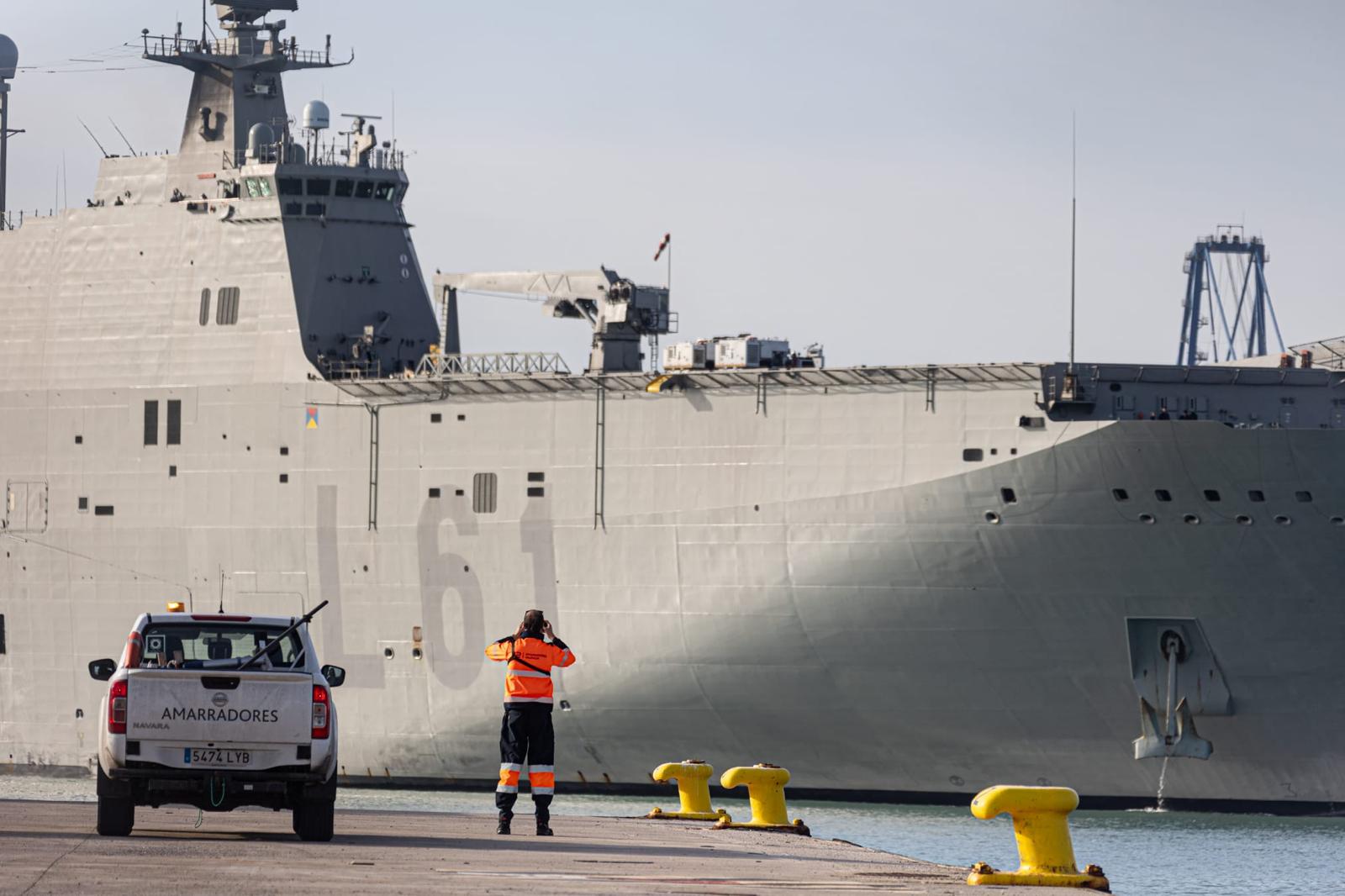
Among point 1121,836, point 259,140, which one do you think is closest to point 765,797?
point 1121,836

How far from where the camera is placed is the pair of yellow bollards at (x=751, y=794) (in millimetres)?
18266

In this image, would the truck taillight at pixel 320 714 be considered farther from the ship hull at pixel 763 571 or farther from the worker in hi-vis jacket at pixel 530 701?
the ship hull at pixel 763 571

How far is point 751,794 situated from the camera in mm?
18906

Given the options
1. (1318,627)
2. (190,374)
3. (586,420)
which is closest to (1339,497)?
(1318,627)

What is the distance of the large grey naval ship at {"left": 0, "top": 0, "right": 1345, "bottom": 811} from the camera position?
30250mm

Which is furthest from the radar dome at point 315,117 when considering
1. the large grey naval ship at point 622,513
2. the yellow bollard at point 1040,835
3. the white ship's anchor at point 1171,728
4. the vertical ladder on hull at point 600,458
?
the yellow bollard at point 1040,835

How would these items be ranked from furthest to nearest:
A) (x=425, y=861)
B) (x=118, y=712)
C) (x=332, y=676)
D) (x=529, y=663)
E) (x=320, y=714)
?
(x=529, y=663) → (x=332, y=676) → (x=320, y=714) → (x=118, y=712) → (x=425, y=861)

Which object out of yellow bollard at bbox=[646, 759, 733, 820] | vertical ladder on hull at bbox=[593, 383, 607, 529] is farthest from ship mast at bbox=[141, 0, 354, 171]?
yellow bollard at bbox=[646, 759, 733, 820]

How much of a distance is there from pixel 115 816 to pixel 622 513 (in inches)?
752

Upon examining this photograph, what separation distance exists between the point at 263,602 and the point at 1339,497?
59.3 feet

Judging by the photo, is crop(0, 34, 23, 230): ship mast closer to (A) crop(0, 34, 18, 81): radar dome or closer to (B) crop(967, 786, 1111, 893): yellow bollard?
(A) crop(0, 34, 18, 81): radar dome

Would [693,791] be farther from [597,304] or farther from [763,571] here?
[597,304]

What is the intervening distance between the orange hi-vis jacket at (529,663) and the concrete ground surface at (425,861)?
1.10 meters

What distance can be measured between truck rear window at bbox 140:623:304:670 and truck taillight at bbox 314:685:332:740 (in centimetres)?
40
